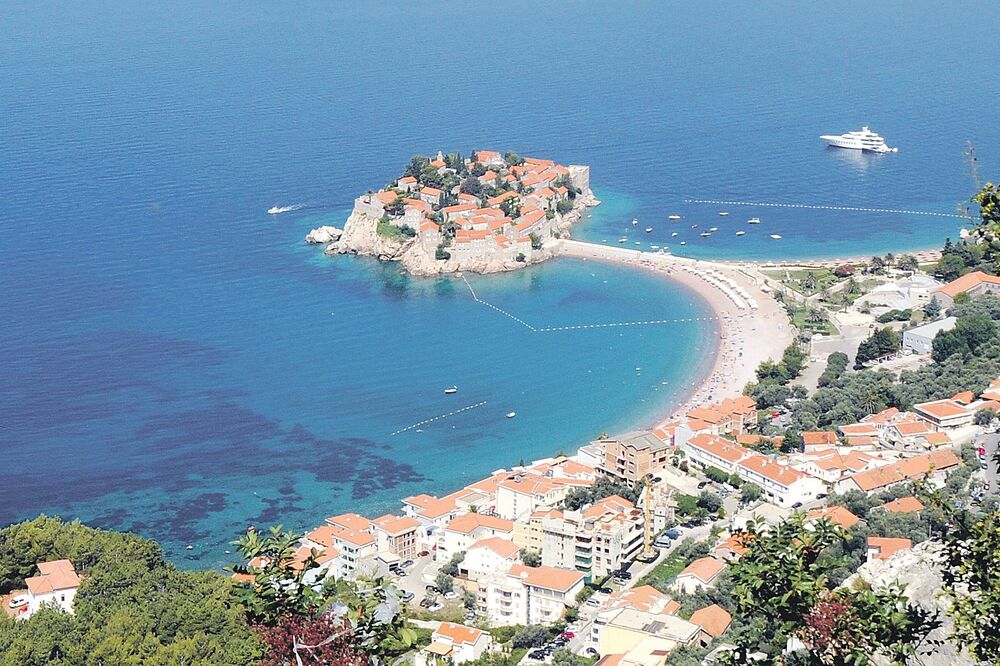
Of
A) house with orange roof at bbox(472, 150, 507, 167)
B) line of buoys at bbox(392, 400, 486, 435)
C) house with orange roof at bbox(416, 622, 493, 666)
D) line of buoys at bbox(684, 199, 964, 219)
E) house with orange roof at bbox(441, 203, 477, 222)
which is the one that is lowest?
line of buoys at bbox(392, 400, 486, 435)

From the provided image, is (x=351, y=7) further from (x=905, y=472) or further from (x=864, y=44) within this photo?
(x=905, y=472)

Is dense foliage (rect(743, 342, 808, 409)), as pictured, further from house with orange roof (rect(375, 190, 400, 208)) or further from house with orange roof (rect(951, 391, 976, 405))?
house with orange roof (rect(375, 190, 400, 208))

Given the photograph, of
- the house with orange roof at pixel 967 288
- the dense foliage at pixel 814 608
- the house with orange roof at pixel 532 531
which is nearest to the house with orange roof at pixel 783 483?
the house with orange roof at pixel 532 531

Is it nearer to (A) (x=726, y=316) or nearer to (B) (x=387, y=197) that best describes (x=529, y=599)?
(A) (x=726, y=316)

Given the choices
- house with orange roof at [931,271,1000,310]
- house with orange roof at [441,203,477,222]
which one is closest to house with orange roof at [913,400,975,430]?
house with orange roof at [931,271,1000,310]

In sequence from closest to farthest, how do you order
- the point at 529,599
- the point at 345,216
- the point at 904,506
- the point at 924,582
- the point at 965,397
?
the point at 924,582 < the point at 529,599 < the point at 904,506 < the point at 965,397 < the point at 345,216

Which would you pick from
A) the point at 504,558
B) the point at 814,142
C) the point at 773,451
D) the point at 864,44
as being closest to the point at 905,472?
the point at 773,451

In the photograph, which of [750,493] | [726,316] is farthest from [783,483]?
[726,316]
